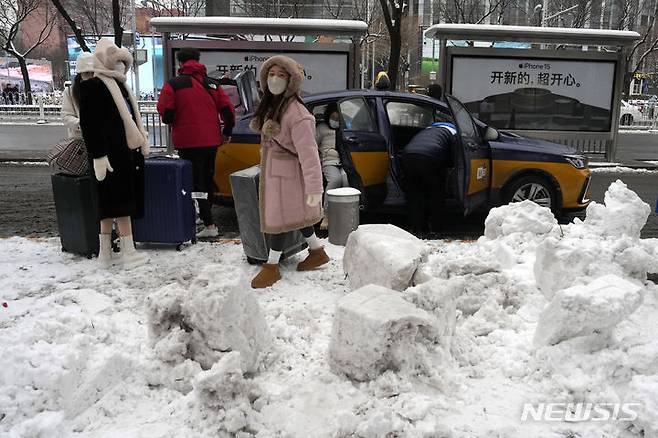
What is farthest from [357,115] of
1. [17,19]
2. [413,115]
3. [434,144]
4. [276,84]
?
[17,19]

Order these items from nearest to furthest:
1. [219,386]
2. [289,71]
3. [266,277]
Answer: [219,386] → [289,71] → [266,277]

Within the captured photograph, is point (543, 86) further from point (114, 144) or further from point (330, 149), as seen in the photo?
point (114, 144)

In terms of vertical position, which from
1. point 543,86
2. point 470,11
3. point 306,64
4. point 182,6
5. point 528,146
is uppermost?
point 182,6

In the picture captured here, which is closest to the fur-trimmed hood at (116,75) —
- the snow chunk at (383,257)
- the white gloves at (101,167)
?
the white gloves at (101,167)

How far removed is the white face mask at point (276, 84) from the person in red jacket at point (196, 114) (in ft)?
5.86

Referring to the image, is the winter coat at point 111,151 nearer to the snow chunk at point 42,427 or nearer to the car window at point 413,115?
the snow chunk at point 42,427

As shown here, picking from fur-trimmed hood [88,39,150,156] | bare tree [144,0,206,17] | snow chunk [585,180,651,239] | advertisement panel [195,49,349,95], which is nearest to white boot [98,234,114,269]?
fur-trimmed hood [88,39,150,156]

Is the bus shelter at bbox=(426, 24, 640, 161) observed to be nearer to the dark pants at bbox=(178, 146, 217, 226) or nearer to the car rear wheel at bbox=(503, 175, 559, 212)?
the car rear wheel at bbox=(503, 175, 559, 212)

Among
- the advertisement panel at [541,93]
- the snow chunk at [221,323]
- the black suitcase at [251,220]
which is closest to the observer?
the snow chunk at [221,323]

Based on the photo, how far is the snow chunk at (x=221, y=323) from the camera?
331 centimetres

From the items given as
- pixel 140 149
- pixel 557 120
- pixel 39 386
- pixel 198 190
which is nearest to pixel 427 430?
pixel 39 386

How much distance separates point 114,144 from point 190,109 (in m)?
1.21

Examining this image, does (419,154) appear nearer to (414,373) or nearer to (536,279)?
(536,279)

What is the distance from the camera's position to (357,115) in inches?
275
